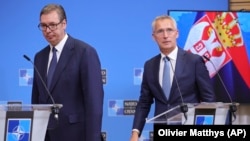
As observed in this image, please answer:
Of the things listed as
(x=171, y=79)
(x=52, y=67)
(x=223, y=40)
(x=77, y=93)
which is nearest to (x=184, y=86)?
(x=171, y=79)

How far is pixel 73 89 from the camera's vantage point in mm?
2557

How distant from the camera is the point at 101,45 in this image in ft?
14.3

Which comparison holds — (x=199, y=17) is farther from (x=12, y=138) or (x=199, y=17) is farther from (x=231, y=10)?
(x=12, y=138)

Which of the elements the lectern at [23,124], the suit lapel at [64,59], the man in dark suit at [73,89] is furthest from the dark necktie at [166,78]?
the lectern at [23,124]

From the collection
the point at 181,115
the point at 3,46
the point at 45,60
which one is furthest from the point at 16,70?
the point at 181,115

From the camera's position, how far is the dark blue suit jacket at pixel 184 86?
120 inches

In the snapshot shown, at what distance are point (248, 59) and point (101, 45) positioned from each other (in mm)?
1469

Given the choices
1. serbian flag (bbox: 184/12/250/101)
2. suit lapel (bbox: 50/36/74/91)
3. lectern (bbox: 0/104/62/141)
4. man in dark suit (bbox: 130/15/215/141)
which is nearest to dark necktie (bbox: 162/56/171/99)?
man in dark suit (bbox: 130/15/215/141)

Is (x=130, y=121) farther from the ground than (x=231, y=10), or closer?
closer

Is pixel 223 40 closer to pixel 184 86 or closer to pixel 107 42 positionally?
pixel 107 42

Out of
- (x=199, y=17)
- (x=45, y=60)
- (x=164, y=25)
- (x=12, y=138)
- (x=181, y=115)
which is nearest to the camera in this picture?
(x=12, y=138)

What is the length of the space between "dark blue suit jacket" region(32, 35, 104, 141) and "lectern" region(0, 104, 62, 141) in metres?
0.64

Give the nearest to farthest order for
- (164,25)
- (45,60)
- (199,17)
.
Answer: (45,60) < (164,25) < (199,17)

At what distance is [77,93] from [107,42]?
185cm
